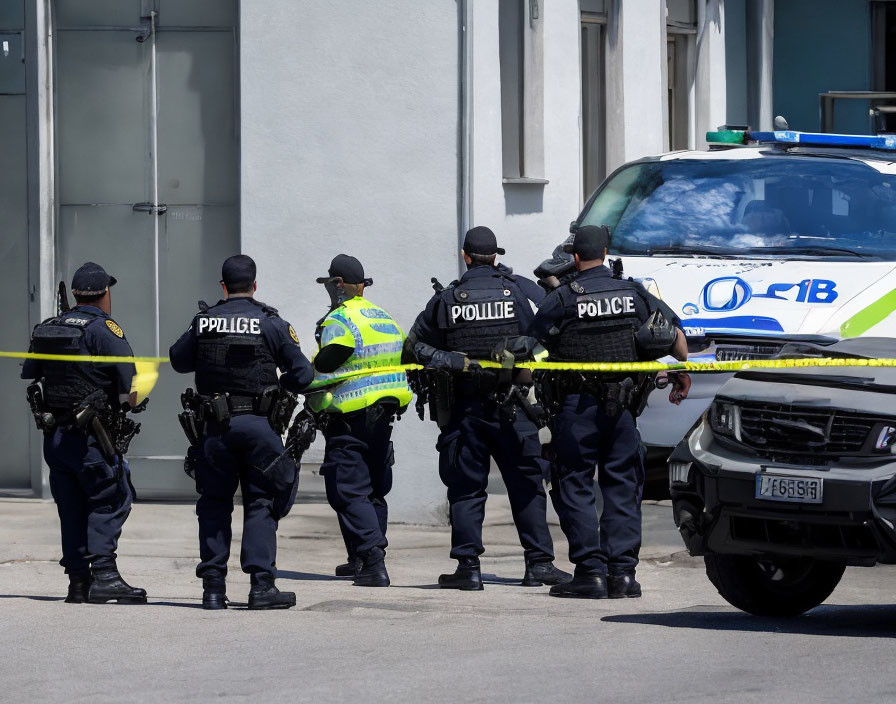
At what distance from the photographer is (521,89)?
1460 centimetres

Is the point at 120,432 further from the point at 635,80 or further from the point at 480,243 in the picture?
the point at 635,80

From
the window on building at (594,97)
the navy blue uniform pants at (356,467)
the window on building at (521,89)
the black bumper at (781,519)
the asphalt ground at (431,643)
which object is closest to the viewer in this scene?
the asphalt ground at (431,643)

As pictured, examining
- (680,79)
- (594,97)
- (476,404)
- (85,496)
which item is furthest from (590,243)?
(680,79)

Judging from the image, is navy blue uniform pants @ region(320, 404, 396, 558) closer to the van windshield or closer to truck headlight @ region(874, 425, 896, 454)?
the van windshield

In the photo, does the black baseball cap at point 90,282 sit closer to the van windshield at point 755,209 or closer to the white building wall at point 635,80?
the van windshield at point 755,209

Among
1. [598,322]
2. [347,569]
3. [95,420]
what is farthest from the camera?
[347,569]

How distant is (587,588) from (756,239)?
2.90 m

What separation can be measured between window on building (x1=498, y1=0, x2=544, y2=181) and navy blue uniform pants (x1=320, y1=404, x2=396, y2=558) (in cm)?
431

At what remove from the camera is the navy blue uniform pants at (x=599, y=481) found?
9633 mm

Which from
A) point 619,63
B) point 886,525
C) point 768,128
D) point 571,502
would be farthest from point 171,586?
point 768,128

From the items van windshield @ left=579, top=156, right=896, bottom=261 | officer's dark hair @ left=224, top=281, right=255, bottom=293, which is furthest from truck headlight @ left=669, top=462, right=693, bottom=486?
van windshield @ left=579, top=156, right=896, bottom=261

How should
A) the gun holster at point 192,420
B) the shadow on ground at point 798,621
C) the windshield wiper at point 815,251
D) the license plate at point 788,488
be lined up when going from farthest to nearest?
the windshield wiper at point 815,251
the gun holster at point 192,420
the shadow on ground at point 798,621
the license plate at point 788,488

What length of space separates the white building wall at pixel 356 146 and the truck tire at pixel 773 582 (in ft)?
16.1

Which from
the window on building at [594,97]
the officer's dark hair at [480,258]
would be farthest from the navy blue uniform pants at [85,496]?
the window on building at [594,97]
